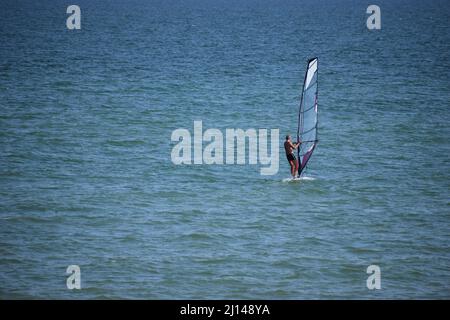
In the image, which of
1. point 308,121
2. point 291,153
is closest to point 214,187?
point 291,153

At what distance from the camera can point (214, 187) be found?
3045cm

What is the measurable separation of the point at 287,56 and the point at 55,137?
42958mm

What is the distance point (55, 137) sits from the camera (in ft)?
127

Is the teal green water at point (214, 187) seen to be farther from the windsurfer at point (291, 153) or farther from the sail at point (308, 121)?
the sail at point (308, 121)

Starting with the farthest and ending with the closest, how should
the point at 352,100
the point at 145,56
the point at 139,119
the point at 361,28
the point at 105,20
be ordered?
1. the point at 105,20
2. the point at 361,28
3. the point at 145,56
4. the point at 352,100
5. the point at 139,119

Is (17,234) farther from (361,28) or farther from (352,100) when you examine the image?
(361,28)

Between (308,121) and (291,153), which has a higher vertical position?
(308,121)

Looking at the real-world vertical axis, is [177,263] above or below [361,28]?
below

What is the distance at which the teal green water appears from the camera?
21906mm

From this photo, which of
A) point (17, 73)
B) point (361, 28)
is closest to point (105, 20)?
point (361, 28)

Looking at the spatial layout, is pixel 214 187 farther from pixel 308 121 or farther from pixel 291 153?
pixel 308 121

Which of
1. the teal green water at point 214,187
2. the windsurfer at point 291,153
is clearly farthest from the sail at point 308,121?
the teal green water at point 214,187

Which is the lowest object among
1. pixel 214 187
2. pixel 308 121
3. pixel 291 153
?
pixel 214 187

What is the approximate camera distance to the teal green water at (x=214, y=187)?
2191cm
